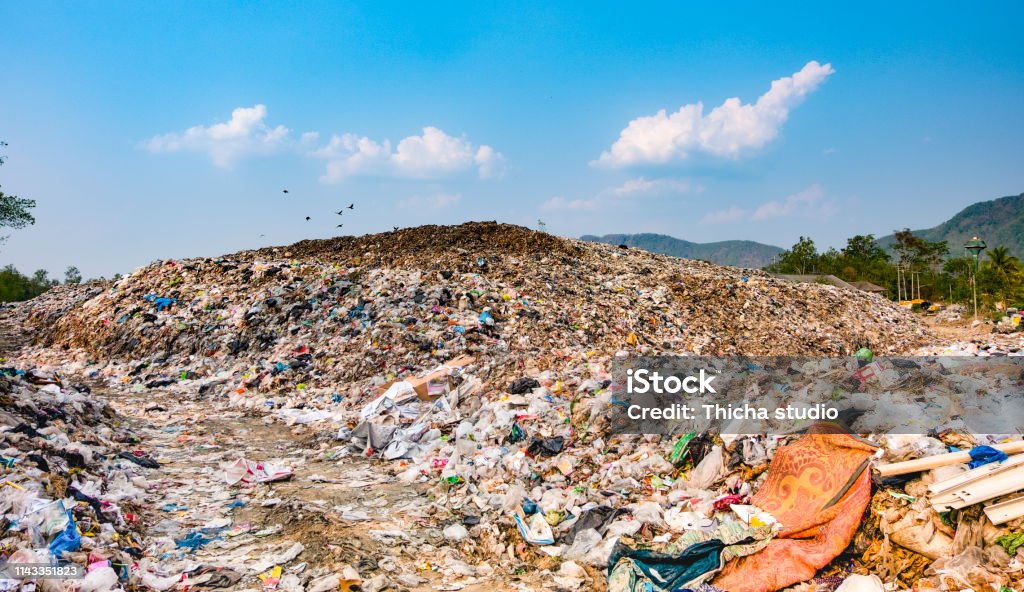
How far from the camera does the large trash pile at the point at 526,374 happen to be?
12.8ft

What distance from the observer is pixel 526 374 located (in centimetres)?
773

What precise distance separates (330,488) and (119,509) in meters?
1.67

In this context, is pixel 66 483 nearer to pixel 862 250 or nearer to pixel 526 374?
pixel 526 374

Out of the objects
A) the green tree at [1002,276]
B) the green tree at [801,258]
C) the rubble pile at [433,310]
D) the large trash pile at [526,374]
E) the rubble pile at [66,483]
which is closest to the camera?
the rubble pile at [66,483]

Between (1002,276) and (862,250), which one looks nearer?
(1002,276)

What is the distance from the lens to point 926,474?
373cm

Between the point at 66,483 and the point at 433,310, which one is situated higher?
the point at 433,310

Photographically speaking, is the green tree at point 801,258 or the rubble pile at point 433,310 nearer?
the rubble pile at point 433,310

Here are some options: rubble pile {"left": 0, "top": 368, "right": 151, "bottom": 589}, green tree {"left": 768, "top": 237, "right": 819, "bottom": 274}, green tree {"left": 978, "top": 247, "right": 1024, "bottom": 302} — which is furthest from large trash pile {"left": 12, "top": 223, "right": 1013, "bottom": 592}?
green tree {"left": 768, "top": 237, "right": 819, "bottom": 274}

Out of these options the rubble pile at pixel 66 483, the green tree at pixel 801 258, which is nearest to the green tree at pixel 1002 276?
the green tree at pixel 801 258

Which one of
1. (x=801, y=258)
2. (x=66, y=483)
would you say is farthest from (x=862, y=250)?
(x=66, y=483)

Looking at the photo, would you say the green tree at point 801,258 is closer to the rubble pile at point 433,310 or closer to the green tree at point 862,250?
the green tree at point 862,250

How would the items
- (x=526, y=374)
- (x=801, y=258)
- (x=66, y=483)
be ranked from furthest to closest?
(x=801, y=258) → (x=526, y=374) → (x=66, y=483)

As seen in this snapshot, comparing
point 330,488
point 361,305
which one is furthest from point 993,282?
point 330,488
